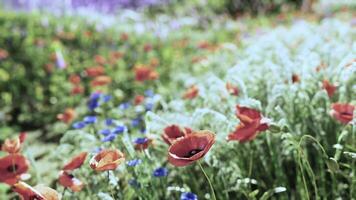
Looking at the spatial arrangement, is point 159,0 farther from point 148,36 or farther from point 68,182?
point 68,182

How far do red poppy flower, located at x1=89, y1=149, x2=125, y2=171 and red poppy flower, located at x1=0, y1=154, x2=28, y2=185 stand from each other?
42 centimetres

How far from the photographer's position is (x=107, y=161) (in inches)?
51.6

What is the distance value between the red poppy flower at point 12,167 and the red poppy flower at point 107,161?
1.37ft

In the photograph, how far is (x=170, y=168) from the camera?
2.06 metres

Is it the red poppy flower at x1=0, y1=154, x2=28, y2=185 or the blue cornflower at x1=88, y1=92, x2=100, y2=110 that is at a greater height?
the red poppy flower at x1=0, y1=154, x2=28, y2=185

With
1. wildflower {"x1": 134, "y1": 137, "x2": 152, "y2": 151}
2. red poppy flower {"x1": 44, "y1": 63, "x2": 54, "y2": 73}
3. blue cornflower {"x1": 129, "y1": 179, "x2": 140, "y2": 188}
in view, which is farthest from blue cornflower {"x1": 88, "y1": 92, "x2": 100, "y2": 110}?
red poppy flower {"x1": 44, "y1": 63, "x2": 54, "y2": 73}

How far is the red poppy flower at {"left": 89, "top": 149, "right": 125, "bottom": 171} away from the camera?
1.29 m

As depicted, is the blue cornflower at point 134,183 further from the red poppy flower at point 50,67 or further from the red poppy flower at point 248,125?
the red poppy flower at point 50,67

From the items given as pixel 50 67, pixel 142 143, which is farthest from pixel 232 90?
pixel 50 67

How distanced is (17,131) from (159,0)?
297 inches

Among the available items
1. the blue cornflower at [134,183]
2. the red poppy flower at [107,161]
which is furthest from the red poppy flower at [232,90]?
the red poppy flower at [107,161]

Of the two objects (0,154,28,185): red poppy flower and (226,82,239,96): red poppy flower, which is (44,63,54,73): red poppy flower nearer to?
(226,82,239,96): red poppy flower

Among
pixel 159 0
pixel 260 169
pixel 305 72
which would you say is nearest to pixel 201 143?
pixel 260 169

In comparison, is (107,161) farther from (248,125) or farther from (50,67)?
(50,67)
